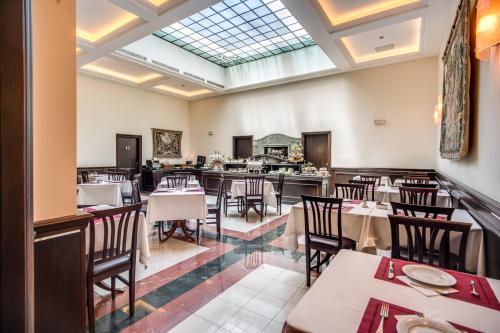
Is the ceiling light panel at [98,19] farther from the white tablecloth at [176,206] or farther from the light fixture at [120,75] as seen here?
the white tablecloth at [176,206]

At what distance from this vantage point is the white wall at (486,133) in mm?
1997

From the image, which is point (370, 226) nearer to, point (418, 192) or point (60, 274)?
point (418, 192)

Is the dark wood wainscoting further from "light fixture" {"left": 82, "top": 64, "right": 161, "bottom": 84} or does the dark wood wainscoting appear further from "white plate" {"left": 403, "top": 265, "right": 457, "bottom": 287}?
"light fixture" {"left": 82, "top": 64, "right": 161, "bottom": 84}

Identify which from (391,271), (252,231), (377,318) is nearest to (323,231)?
(391,271)

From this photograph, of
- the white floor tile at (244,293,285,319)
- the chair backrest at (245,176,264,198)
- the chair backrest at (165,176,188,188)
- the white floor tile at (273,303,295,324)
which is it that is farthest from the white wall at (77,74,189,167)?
the white floor tile at (273,303,295,324)

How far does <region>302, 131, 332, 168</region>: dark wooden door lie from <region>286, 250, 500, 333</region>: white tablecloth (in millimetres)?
7258

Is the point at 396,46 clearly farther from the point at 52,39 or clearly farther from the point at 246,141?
the point at 52,39

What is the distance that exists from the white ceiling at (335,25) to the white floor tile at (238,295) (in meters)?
4.37

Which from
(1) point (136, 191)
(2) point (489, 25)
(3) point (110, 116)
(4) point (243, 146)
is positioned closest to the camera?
(2) point (489, 25)

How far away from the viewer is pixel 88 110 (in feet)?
26.7

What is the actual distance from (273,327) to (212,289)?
82cm

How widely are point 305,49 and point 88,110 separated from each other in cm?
707

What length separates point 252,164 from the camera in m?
→ 8.23

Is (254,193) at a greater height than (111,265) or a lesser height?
greater
